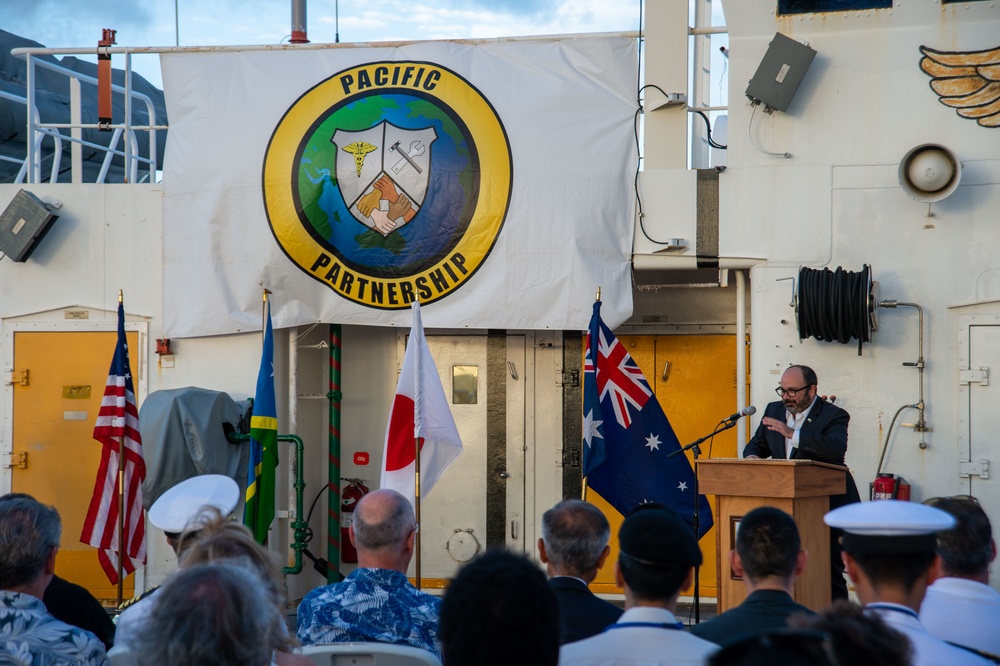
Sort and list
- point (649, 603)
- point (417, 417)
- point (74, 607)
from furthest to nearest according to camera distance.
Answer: point (417, 417) < point (74, 607) < point (649, 603)

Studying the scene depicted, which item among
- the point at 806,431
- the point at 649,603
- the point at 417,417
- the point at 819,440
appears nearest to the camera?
the point at 649,603

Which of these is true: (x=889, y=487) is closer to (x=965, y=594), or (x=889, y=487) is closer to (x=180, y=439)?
(x=965, y=594)

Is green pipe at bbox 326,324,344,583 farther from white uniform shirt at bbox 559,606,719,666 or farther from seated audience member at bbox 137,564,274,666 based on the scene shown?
seated audience member at bbox 137,564,274,666

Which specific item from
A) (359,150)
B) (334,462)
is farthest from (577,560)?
(334,462)

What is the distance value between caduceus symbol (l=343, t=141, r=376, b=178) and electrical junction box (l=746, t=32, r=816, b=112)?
3071 millimetres

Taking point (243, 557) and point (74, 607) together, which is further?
point (74, 607)

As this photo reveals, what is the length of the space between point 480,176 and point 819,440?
3527 millimetres

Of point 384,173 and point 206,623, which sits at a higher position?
point 384,173

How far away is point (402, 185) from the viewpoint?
8406 mm

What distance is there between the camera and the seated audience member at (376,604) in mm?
3695

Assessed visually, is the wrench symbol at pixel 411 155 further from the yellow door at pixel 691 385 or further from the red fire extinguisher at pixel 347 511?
the red fire extinguisher at pixel 347 511

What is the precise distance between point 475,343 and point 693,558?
6.39 metres

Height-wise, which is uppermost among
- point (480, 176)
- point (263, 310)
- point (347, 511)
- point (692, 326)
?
point (480, 176)

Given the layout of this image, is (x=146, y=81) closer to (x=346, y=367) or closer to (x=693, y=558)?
(x=346, y=367)
